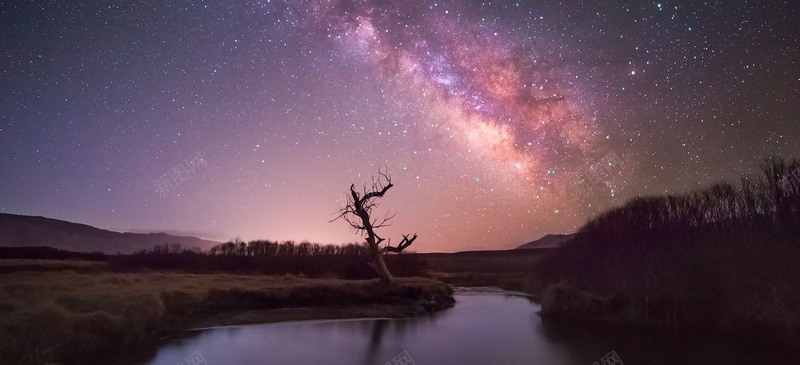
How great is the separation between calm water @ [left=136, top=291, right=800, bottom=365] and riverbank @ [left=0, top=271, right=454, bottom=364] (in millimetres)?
1711

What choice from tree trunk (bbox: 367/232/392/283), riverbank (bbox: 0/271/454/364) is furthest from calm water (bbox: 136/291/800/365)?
tree trunk (bbox: 367/232/392/283)

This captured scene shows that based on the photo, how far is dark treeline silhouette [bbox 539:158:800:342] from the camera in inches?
864

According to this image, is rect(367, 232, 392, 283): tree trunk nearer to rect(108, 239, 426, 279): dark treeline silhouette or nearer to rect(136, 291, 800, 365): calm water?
rect(136, 291, 800, 365): calm water

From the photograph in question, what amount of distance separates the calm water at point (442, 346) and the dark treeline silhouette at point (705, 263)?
295 centimetres

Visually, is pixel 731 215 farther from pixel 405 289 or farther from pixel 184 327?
pixel 184 327

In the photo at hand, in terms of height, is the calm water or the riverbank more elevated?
the riverbank

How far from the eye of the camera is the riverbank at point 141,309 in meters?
14.0

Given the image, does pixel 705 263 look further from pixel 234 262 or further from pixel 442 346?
pixel 234 262

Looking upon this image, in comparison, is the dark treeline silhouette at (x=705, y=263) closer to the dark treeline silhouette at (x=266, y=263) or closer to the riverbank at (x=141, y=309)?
the riverbank at (x=141, y=309)

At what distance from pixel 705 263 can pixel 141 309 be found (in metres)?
30.8

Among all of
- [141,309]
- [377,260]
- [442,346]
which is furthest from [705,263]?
[141,309]

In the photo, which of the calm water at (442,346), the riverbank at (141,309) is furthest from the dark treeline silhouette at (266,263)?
the calm water at (442,346)

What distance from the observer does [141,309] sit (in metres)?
19.6

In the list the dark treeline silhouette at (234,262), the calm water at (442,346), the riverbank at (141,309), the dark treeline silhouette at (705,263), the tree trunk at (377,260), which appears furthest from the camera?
the dark treeline silhouette at (234,262)
